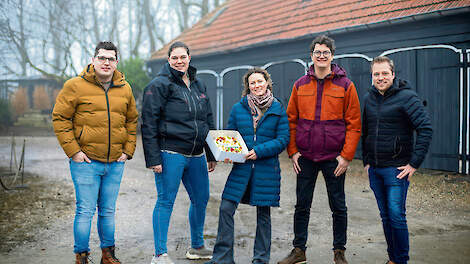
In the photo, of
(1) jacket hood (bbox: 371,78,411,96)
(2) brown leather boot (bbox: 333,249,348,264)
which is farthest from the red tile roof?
(2) brown leather boot (bbox: 333,249,348,264)

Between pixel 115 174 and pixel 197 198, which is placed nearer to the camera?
pixel 115 174

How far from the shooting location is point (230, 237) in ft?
11.8

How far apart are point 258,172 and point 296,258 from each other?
0.85m

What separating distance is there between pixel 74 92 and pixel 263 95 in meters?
1.55

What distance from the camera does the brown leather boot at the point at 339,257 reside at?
3.70 m

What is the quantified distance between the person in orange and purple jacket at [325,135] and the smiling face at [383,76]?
233mm

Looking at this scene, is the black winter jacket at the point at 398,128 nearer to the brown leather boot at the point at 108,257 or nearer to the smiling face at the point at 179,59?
the smiling face at the point at 179,59

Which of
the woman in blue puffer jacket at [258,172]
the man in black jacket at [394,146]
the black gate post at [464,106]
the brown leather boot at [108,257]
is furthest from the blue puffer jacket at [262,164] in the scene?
the black gate post at [464,106]

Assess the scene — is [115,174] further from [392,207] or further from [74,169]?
[392,207]

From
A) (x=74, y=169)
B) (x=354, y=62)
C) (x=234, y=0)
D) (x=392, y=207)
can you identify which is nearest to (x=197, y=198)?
(x=74, y=169)

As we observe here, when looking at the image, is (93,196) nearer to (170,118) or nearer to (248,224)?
(170,118)

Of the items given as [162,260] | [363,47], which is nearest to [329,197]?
[162,260]

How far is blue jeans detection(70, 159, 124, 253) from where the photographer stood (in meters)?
3.41

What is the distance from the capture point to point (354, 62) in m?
10.2
